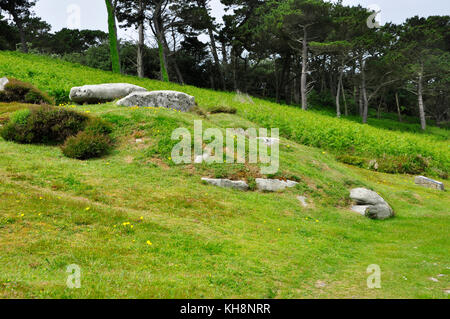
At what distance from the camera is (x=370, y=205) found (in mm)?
11352

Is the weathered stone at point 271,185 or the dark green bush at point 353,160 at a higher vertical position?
the dark green bush at point 353,160

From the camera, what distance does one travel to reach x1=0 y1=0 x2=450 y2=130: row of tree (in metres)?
33.4

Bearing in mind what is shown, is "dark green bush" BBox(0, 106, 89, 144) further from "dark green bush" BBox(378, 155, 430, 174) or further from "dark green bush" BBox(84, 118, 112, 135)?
"dark green bush" BBox(378, 155, 430, 174)

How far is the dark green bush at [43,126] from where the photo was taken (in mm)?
12312

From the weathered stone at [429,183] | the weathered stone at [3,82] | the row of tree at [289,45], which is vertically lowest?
the weathered stone at [429,183]

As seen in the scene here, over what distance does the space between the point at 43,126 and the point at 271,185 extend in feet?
31.3

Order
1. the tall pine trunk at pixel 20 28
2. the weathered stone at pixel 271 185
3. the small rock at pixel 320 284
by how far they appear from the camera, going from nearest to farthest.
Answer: the small rock at pixel 320 284
the weathered stone at pixel 271 185
the tall pine trunk at pixel 20 28

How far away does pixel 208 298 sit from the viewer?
4.61 m

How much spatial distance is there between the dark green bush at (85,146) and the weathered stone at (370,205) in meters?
9.99

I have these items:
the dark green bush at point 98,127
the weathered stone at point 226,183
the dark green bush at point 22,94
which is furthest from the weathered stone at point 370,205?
the dark green bush at point 22,94
